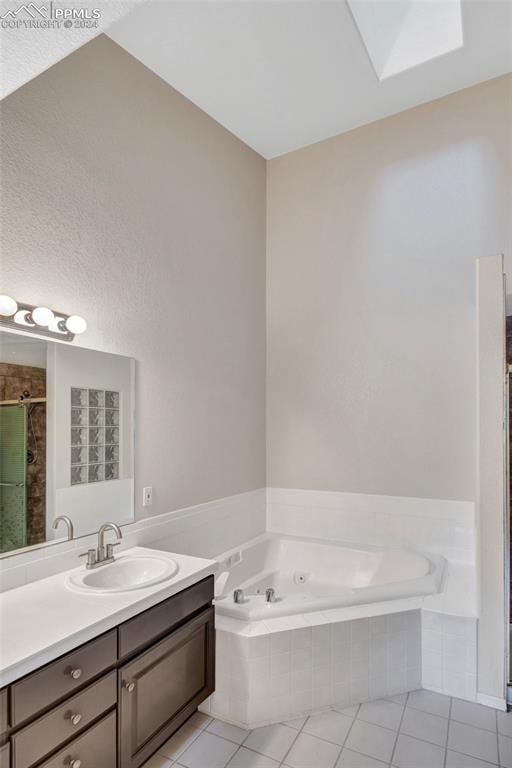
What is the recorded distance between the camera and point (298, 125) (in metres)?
3.25

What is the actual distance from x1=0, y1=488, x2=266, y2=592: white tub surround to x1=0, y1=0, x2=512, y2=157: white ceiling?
230cm

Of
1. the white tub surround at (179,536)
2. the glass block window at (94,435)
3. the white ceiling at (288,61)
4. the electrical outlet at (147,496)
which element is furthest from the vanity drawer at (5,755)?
the white ceiling at (288,61)

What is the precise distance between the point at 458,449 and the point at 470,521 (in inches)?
17.1

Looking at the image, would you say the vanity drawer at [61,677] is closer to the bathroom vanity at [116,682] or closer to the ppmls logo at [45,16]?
the bathroom vanity at [116,682]

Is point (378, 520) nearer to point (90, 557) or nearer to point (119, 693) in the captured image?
point (90, 557)

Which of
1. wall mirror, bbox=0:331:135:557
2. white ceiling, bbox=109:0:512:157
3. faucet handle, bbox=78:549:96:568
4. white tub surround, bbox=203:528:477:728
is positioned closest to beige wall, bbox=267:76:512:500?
white ceiling, bbox=109:0:512:157

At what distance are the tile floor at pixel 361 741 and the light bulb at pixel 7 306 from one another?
1901 millimetres

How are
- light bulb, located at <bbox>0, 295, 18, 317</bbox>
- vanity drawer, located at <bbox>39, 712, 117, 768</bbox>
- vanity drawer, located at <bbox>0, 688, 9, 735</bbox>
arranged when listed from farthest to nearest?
light bulb, located at <bbox>0, 295, 18, 317</bbox>, vanity drawer, located at <bbox>39, 712, 117, 768</bbox>, vanity drawer, located at <bbox>0, 688, 9, 735</bbox>

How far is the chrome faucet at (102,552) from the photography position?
2.02 metres

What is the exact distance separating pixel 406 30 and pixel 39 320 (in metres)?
2.61

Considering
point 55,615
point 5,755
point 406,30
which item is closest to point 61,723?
point 5,755

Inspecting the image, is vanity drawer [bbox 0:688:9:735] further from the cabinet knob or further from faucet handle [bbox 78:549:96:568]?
faucet handle [bbox 78:549:96:568]

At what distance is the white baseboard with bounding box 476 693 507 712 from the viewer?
2.24m

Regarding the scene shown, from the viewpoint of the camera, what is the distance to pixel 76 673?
141 cm
